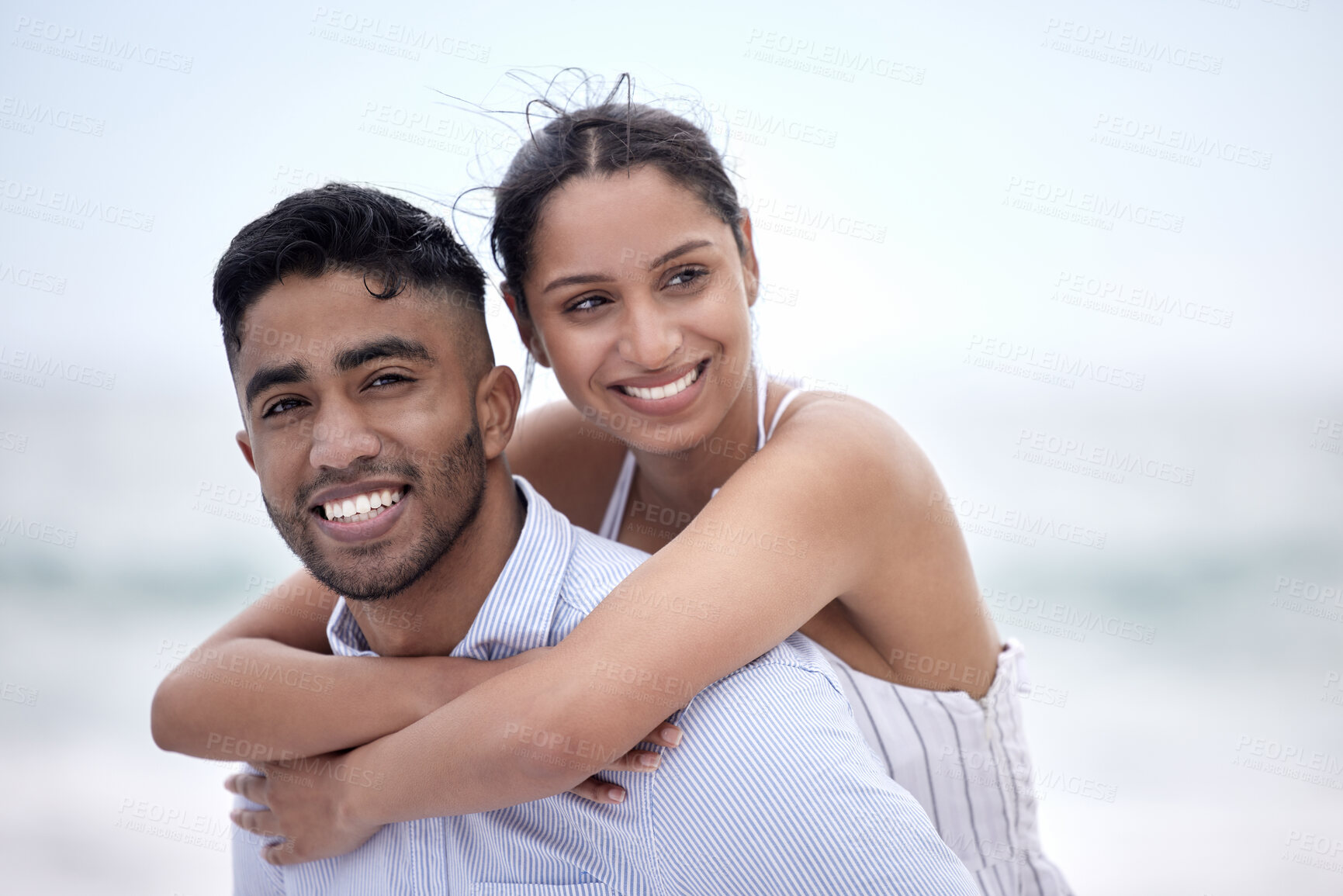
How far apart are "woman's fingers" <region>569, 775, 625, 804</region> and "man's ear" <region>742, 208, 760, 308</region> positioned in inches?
54.2

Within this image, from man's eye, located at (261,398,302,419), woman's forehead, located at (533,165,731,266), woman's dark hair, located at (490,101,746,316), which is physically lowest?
man's eye, located at (261,398,302,419)

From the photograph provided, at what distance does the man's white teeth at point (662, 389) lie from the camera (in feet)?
8.52

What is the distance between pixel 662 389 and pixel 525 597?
0.68m

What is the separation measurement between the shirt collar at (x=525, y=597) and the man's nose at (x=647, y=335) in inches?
17.2

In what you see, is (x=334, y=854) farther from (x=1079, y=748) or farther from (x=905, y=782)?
(x=1079, y=748)

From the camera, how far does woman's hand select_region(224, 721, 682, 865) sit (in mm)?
2072

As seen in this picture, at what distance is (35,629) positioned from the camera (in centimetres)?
927

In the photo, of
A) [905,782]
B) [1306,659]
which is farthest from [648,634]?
[1306,659]

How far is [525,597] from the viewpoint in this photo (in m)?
2.14
